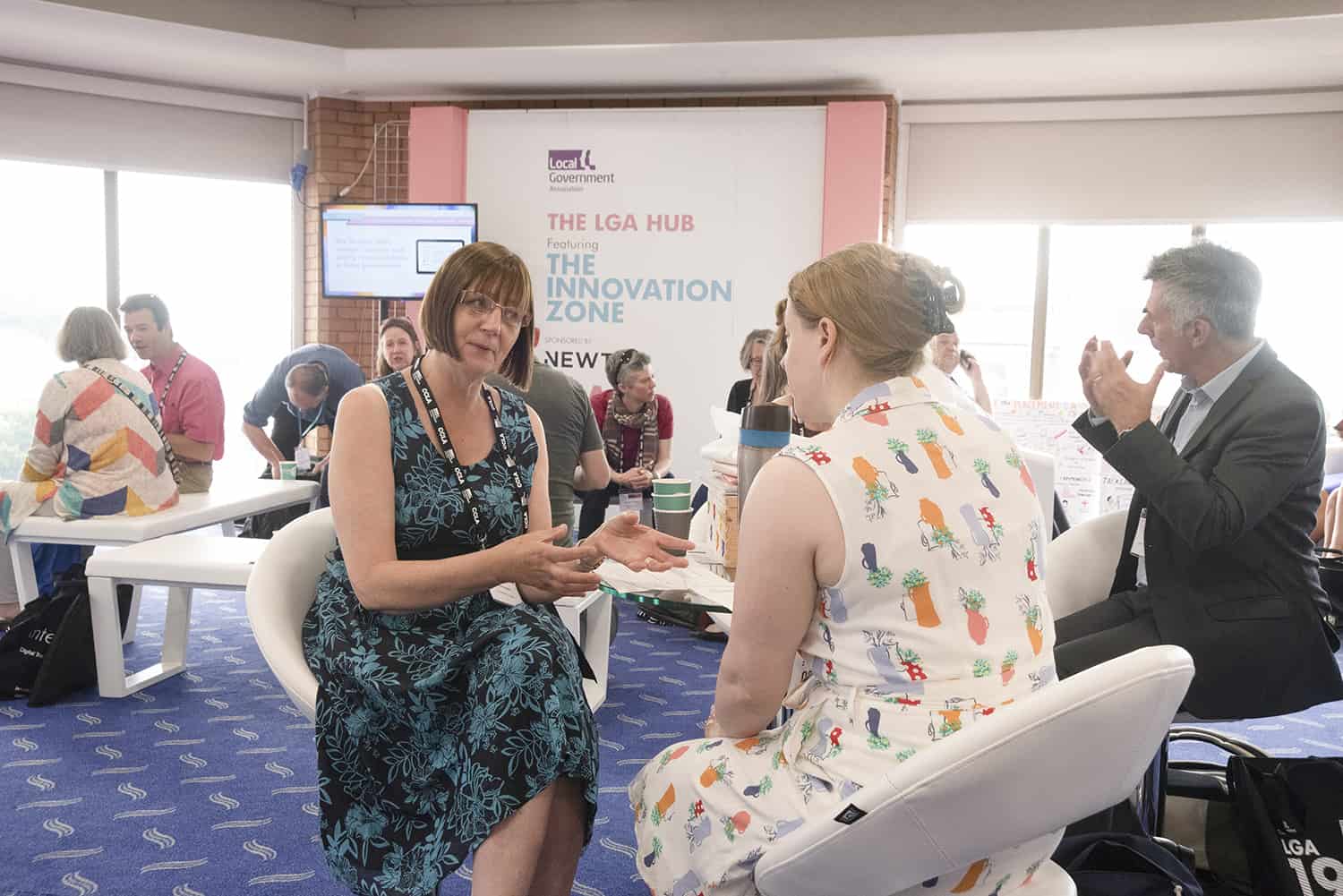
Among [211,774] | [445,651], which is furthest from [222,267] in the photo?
[445,651]

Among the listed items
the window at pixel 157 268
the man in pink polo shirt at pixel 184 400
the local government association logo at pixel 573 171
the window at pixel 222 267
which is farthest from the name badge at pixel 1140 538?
the window at pixel 222 267

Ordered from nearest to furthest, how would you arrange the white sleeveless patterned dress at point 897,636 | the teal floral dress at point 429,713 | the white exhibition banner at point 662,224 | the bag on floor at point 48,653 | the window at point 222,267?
the white sleeveless patterned dress at point 897,636
the teal floral dress at point 429,713
the bag on floor at point 48,653
the white exhibition banner at point 662,224
the window at point 222,267

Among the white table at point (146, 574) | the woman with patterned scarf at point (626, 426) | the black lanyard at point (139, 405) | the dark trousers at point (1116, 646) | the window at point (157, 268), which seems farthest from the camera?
the window at point (157, 268)

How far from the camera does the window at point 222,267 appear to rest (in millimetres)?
7379

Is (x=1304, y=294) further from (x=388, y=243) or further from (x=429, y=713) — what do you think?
(x=429, y=713)

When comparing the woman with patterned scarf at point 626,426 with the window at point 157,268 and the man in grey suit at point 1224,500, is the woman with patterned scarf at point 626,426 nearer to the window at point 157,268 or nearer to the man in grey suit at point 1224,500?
the window at point 157,268

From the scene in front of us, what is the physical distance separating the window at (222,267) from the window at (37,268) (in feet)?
0.72

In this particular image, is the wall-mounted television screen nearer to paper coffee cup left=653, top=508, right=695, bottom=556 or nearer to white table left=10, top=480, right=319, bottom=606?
white table left=10, top=480, right=319, bottom=606

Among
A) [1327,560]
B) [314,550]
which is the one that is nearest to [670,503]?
[314,550]

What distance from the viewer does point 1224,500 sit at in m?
2.02

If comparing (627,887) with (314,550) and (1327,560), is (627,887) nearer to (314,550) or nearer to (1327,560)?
(314,550)

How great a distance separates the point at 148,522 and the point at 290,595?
2.36m

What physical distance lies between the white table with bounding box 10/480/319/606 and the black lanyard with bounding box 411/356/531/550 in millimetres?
2472

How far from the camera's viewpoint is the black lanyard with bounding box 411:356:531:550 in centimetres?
190
